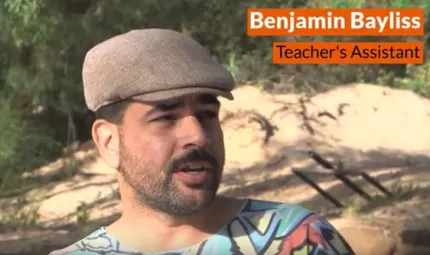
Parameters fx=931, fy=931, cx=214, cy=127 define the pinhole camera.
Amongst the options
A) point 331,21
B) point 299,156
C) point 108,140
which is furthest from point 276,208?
point 299,156

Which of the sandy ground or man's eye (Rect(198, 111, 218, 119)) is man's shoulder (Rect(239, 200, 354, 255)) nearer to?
man's eye (Rect(198, 111, 218, 119))

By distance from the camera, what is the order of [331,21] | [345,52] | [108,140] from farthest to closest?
[345,52] → [331,21] → [108,140]

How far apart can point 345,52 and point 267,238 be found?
892 centimetres

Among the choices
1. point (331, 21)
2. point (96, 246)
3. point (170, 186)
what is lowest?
point (331, 21)

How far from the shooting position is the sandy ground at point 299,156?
1009 centimetres

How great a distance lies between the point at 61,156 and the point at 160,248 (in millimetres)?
11002

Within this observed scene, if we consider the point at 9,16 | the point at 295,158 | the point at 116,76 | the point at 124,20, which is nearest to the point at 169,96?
the point at 116,76

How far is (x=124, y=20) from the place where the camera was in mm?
8766

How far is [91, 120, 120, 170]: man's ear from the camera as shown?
1.56 m

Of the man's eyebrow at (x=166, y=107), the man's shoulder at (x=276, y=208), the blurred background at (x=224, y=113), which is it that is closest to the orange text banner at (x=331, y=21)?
the blurred background at (x=224, y=113)

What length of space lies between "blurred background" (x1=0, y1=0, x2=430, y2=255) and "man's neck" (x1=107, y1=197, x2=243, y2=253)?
19.7 ft

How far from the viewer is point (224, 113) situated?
12.7 metres

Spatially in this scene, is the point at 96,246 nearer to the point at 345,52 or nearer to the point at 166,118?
the point at 166,118

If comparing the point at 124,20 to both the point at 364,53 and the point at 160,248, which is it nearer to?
the point at 364,53
